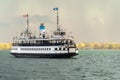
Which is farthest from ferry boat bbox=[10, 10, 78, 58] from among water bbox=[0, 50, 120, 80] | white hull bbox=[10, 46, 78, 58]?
water bbox=[0, 50, 120, 80]

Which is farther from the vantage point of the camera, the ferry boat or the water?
the ferry boat

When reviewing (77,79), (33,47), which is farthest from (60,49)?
(77,79)

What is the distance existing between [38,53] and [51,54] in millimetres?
5125

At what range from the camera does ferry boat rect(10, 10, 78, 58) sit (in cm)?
11162

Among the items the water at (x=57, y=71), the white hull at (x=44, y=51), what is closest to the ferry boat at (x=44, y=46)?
the white hull at (x=44, y=51)

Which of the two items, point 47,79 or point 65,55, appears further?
point 65,55

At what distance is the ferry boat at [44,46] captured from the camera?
4395 inches

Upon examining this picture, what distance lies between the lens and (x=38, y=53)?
11762cm

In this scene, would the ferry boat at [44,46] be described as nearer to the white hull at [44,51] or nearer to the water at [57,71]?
the white hull at [44,51]

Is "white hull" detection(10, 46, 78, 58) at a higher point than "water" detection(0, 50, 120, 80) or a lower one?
higher

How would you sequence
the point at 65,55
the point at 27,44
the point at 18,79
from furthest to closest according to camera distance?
the point at 27,44
the point at 65,55
the point at 18,79

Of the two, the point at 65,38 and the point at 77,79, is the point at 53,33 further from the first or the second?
the point at 77,79

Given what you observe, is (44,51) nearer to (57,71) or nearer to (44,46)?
(44,46)

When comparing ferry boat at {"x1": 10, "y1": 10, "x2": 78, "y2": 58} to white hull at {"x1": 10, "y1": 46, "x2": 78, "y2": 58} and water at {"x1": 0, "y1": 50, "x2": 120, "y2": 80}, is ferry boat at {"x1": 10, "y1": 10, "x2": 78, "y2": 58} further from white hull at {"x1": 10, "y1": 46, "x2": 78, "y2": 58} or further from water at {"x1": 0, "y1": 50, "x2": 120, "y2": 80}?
water at {"x1": 0, "y1": 50, "x2": 120, "y2": 80}
